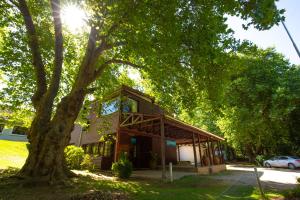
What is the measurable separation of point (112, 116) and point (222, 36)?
12559 mm

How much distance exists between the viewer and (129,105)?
64.9 feet

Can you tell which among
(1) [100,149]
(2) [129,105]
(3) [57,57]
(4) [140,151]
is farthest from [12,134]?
(3) [57,57]

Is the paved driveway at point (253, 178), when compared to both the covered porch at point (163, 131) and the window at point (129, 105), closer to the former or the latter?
the covered porch at point (163, 131)

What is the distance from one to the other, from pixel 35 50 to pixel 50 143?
17.1 ft

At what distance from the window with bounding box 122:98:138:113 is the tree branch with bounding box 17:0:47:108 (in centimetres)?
836

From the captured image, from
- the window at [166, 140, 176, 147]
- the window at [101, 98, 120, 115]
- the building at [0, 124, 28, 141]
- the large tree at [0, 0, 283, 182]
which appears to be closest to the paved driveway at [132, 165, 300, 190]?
the window at [101, 98, 120, 115]

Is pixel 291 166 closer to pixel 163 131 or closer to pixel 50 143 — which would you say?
pixel 163 131

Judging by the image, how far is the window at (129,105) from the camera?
1900 centimetres

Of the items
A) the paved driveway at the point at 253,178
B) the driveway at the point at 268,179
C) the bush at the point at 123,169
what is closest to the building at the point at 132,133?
the paved driveway at the point at 253,178

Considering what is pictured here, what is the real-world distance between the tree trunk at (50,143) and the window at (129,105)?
Result: 8.39 m

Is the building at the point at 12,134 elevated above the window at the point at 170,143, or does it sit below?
above

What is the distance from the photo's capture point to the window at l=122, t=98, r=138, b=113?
1900 centimetres

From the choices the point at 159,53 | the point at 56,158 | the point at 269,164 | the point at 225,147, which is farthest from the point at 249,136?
the point at 56,158

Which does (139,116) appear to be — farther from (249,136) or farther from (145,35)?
(249,136)
